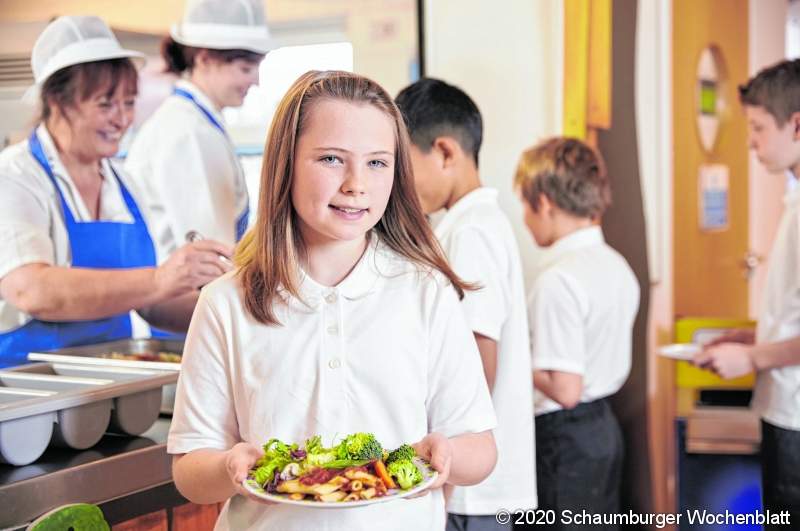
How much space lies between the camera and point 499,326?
6.47 feet

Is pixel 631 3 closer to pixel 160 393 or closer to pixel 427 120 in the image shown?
pixel 427 120

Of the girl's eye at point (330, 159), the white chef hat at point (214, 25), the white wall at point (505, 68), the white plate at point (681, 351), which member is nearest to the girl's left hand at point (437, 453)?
the girl's eye at point (330, 159)

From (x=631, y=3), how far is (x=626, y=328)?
4.34 feet

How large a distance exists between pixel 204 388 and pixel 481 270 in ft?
2.59

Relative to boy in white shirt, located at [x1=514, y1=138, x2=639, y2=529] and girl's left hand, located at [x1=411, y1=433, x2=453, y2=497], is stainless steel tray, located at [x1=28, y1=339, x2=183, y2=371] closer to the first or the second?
girl's left hand, located at [x1=411, y1=433, x2=453, y2=497]

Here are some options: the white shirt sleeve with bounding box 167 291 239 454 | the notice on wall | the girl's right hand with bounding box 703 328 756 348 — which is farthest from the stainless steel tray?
the notice on wall

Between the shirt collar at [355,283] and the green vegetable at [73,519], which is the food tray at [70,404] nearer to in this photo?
the green vegetable at [73,519]

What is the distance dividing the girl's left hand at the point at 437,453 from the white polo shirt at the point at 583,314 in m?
1.30

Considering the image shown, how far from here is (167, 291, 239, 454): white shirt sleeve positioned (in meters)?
1.33

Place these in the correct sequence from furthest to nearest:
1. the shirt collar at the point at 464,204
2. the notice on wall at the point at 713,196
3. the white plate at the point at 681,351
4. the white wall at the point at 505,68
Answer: the notice on wall at the point at 713,196, the white wall at the point at 505,68, the white plate at the point at 681,351, the shirt collar at the point at 464,204

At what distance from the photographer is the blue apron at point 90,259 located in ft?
7.49

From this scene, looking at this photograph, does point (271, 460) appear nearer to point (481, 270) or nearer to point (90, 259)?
point (481, 270)

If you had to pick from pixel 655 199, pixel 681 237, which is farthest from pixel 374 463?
pixel 681 237

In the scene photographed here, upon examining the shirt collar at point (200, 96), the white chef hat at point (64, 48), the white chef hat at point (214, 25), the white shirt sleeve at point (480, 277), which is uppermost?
the white chef hat at point (214, 25)
